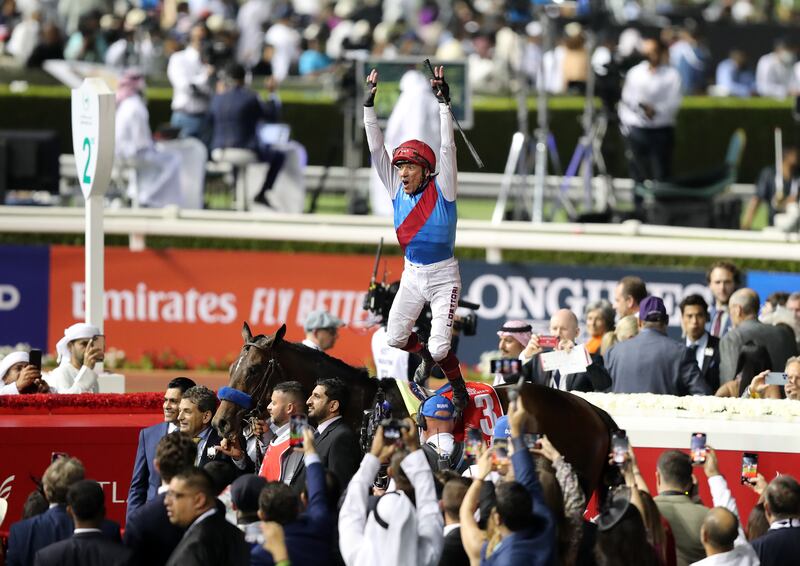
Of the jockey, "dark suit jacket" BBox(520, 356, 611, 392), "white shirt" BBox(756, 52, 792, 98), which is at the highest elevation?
"white shirt" BBox(756, 52, 792, 98)

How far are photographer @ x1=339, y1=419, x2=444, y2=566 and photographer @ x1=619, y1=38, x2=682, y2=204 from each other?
41.1ft

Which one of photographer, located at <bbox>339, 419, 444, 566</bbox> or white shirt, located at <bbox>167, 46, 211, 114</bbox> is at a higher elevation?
white shirt, located at <bbox>167, 46, 211, 114</bbox>

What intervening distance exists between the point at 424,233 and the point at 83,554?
3503 mm

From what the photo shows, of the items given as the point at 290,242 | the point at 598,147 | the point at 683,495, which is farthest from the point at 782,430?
the point at 598,147

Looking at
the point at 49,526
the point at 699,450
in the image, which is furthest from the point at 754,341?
the point at 49,526

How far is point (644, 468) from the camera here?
10781 millimetres

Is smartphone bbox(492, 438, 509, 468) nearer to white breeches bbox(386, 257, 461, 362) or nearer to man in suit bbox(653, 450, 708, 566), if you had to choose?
man in suit bbox(653, 450, 708, 566)

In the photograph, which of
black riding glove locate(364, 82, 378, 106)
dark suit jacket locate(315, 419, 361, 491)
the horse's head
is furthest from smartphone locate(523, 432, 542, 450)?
black riding glove locate(364, 82, 378, 106)

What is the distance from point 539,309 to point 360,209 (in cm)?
424

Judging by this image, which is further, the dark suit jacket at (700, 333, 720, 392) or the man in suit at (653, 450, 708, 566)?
the dark suit jacket at (700, 333, 720, 392)

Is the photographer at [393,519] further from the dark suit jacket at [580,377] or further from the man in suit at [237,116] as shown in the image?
the man in suit at [237,116]

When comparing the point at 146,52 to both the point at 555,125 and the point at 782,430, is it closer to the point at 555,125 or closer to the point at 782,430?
the point at 555,125

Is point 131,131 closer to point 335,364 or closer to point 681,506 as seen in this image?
point 335,364

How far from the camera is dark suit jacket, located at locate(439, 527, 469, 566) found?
25.6 feet
